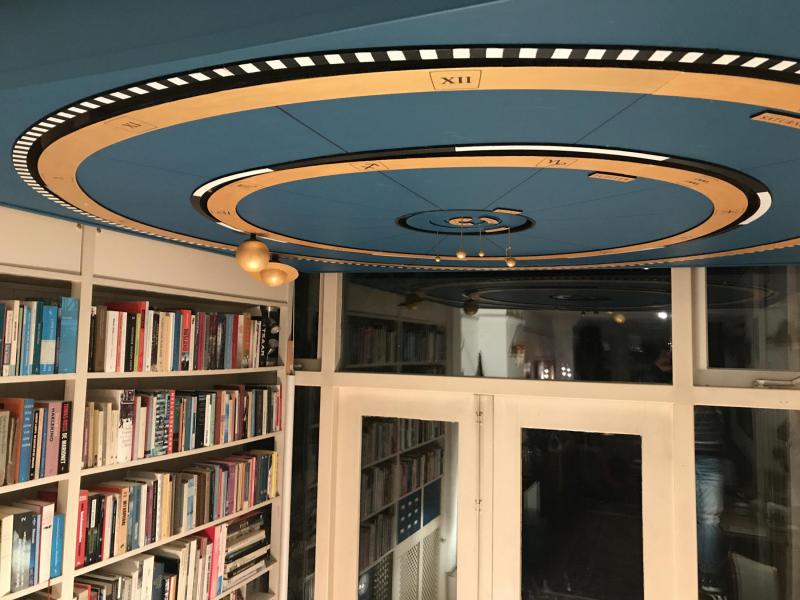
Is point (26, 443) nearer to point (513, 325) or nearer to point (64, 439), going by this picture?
point (64, 439)

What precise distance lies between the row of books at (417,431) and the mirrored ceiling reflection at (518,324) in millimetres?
307

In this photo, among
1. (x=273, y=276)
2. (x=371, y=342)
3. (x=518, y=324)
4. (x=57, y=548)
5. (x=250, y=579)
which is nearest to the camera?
(x=273, y=276)

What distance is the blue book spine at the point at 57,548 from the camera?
221 centimetres

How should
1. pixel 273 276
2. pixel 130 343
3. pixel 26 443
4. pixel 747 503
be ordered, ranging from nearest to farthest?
1. pixel 273 276
2. pixel 26 443
3. pixel 130 343
4. pixel 747 503

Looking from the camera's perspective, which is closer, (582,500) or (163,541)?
(163,541)

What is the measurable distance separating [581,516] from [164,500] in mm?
2129

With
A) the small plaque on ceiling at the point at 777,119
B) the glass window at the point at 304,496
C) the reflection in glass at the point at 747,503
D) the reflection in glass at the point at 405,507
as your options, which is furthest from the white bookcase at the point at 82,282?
the reflection in glass at the point at 747,503

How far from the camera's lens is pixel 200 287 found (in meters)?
2.97

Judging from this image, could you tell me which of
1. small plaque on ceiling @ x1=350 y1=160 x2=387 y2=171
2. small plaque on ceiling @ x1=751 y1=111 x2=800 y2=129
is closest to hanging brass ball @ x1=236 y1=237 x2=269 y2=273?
small plaque on ceiling @ x1=350 y1=160 x2=387 y2=171

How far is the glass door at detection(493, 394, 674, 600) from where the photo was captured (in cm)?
311

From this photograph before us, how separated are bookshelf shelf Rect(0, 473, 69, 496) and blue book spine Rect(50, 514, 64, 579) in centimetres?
14

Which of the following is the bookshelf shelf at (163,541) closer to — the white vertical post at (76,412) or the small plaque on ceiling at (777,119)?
the white vertical post at (76,412)

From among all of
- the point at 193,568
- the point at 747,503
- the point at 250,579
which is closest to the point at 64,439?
the point at 193,568

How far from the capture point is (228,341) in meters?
3.17
